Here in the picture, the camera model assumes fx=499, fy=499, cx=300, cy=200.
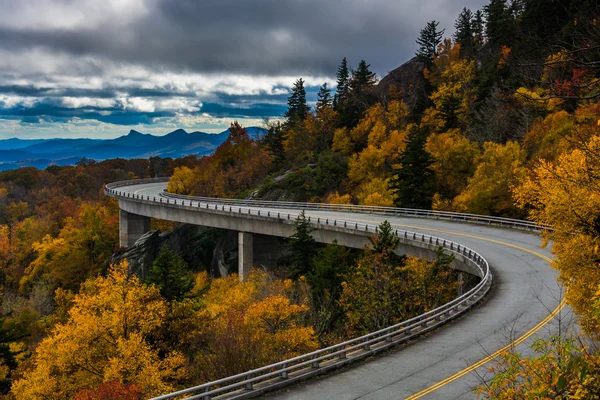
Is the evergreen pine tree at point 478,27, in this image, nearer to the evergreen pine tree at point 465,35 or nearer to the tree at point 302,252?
the evergreen pine tree at point 465,35

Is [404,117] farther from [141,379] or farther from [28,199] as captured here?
[28,199]

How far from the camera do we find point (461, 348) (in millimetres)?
18297

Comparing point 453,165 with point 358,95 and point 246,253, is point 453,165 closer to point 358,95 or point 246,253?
point 246,253

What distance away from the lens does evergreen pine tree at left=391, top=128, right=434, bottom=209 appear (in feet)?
188

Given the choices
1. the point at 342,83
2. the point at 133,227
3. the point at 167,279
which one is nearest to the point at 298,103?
the point at 342,83

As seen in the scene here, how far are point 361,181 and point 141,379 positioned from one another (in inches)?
2065

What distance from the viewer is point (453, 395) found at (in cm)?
1427

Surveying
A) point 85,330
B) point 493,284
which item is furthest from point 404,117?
point 85,330

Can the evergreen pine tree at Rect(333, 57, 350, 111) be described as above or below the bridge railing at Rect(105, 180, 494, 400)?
above

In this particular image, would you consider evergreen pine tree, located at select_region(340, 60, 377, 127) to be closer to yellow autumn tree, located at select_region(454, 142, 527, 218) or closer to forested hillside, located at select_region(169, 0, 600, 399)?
forested hillside, located at select_region(169, 0, 600, 399)

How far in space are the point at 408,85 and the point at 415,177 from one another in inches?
1965

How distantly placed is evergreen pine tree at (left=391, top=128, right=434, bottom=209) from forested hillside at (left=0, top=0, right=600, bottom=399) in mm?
224

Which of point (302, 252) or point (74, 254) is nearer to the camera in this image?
point (302, 252)

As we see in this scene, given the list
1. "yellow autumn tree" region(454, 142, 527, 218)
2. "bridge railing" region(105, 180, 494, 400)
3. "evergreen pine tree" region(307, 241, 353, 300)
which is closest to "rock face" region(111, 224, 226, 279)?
"evergreen pine tree" region(307, 241, 353, 300)
